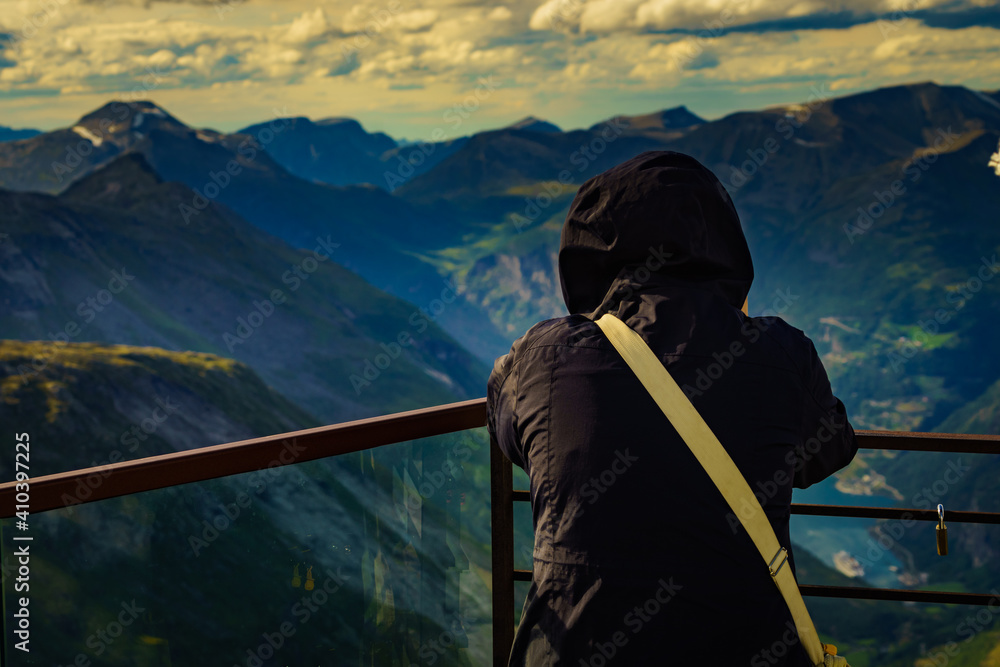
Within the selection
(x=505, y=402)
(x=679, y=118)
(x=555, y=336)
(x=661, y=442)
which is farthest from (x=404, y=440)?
(x=679, y=118)

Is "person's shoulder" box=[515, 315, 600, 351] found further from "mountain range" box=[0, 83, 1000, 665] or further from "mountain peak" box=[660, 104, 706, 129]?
"mountain peak" box=[660, 104, 706, 129]

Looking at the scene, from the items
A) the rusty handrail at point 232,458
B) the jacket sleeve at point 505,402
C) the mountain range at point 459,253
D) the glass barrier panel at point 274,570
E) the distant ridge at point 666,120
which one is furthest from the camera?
the distant ridge at point 666,120

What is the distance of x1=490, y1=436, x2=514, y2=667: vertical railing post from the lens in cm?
224

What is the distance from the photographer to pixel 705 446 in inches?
48.9

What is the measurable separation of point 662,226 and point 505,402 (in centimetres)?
38

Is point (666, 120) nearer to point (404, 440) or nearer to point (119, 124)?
point (119, 124)

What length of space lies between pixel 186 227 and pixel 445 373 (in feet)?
84.1

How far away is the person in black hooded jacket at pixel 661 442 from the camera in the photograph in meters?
1.23

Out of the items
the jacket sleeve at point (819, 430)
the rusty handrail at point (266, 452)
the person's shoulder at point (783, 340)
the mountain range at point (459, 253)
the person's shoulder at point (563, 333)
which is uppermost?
the person's shoulder at point (563, 333)

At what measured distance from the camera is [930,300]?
76562 millimetres

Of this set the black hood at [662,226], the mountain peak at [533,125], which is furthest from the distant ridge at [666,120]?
the black hood at [662,226]

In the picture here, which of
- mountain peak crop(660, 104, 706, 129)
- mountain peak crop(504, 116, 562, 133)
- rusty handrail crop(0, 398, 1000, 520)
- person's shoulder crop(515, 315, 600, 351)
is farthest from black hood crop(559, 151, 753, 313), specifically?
mountain peak crop(504, 116, 562, 133)

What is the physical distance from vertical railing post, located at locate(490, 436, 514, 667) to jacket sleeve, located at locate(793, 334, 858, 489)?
96 centimetres

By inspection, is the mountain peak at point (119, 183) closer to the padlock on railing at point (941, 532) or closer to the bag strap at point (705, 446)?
the padlock on railing at point (941, 532)
